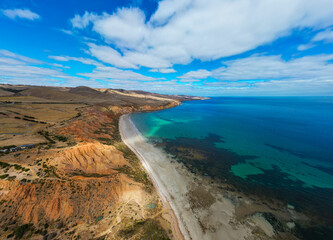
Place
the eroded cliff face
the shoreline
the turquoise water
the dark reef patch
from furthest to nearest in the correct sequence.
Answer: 1. the turquoise water
2. the dark reef patch
3. the shoreline
4. the eroded cliff face

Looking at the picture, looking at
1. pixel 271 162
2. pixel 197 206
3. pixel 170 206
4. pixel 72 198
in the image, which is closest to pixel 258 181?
pixel 271 162

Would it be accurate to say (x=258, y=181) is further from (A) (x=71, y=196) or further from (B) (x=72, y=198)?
(A) (x=71, y=196)

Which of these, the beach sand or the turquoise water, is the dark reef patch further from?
the beach sand

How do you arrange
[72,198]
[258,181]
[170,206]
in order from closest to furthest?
[72,198]
[170,206]
[258,181]

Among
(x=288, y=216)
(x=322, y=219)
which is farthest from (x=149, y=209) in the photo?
(x=322, y=219)

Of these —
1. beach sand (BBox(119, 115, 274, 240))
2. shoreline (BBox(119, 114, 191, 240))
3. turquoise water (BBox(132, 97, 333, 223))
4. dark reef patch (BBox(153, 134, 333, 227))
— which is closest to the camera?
shoreline (BBox(119, 114, 191, 240))

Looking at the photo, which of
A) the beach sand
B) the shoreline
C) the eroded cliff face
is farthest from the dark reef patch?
the eroded cliff face
